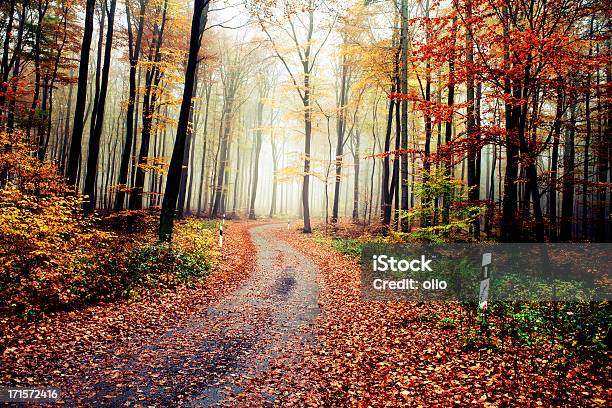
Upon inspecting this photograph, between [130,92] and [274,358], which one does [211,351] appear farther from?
[130,92]

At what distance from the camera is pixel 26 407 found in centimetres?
416

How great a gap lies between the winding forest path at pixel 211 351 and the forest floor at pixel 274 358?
0.08 ft

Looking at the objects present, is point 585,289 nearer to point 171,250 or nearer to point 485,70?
point 485,70

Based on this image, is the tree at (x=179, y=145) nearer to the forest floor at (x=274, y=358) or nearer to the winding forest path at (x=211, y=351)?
the forest floor at (x=274, y=358)

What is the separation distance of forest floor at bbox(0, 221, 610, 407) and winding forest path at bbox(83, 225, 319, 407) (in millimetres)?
23

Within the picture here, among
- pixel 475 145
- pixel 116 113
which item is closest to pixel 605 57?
pixel 475 145

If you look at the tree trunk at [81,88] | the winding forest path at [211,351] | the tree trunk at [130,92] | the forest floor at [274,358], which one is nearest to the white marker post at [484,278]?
the forest floor at [274,358]

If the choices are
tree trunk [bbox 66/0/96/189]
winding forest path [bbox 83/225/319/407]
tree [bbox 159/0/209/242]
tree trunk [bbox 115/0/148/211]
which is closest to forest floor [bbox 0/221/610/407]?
winding forest path [bbox 83/225/319/407]

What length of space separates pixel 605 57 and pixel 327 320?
10.3m

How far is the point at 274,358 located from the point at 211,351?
121cm

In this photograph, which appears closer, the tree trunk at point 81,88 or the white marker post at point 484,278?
the white marker post at point 484,278

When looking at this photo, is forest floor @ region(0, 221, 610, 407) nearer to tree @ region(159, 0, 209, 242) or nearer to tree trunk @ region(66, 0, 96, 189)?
tree @ region(159, 0, 209, 242)

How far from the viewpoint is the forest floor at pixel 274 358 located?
4746mm

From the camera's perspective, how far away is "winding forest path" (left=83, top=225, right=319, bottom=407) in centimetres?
473
